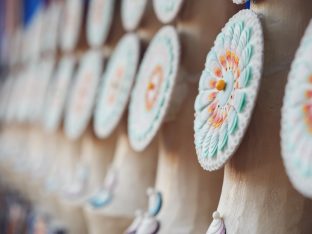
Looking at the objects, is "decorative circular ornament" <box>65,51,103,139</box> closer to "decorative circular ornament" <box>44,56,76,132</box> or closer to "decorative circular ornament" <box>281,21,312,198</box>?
"decorative circular ornament" <box>44,56,76,132</box>

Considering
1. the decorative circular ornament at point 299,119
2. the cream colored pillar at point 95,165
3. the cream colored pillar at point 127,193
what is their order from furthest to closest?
the cream colored pillar at point 95,165 → the cream colored pillar at point 127,193 → the decorative circular ornament at point 299,119

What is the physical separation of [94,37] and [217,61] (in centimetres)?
60

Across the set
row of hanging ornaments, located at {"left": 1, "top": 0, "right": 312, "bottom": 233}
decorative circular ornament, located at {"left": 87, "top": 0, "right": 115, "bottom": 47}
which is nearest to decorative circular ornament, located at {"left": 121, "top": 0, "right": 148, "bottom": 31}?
row of hanging ornaments, located at {"left": 1, "top": 0, "right": 312, "bottom": 233}

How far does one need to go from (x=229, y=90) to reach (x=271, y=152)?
7cm

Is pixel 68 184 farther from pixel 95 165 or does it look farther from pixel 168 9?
pixel 168 9

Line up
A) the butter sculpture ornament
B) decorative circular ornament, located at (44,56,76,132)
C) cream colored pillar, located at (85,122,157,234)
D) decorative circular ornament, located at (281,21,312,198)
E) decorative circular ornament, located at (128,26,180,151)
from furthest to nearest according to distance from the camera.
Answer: decorative circular ornament, located at (44,56,76,132)
cream colored pillar, located at (85,122,157,234)
decorative circular ornament, located at (128,26,180,151)
the butter sculpture ornament
decorative circular ornament, located at (281,21,312,198)

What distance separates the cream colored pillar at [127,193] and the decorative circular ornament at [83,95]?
191 mm

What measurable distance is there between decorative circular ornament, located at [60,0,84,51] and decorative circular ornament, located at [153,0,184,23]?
53cm

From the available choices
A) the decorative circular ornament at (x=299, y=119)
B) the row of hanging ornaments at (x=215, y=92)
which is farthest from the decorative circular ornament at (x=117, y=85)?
the decorative circular ornament at (x=299, y=119)

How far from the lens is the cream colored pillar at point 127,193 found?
909mm

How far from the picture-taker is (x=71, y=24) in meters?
1.38

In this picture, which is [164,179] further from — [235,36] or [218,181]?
[235,36]

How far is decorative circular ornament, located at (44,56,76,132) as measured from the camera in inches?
52.2

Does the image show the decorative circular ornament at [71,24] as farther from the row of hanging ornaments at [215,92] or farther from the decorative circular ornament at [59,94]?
the row of hanging ornaments at [215,92]
